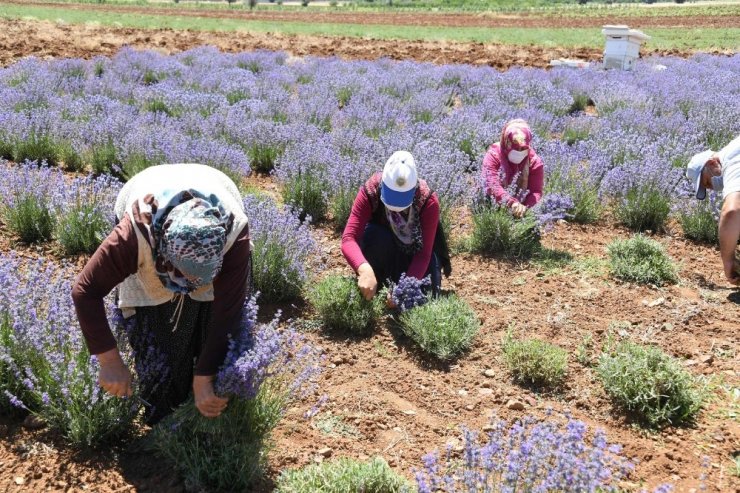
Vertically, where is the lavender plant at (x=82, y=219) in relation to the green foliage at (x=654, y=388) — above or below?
above

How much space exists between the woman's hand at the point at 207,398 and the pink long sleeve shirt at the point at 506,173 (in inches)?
119

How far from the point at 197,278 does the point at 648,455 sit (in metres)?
2.00

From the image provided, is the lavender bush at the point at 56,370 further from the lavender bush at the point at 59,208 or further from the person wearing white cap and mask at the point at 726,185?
the person wearing white cap and mask at the point at 726,185

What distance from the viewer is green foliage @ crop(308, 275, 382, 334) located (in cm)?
373

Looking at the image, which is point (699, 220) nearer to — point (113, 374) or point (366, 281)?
point (366, 281)

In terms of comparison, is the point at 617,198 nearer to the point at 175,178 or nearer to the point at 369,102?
the point at 369,102

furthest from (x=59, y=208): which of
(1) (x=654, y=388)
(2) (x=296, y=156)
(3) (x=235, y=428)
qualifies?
(1) (x=654, y=388)

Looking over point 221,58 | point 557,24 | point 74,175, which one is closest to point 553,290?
point 74,175

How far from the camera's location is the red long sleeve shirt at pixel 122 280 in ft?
7.14

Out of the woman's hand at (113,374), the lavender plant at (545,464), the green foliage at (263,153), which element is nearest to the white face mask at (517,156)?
the green foliage at (263,153)

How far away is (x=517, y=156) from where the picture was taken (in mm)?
4855

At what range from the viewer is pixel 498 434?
2188mm

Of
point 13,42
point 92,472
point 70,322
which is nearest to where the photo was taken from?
point 92,472

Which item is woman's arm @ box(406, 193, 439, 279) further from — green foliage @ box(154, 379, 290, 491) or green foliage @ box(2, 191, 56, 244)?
green foliage @ box(2, 191, 56, 244)
